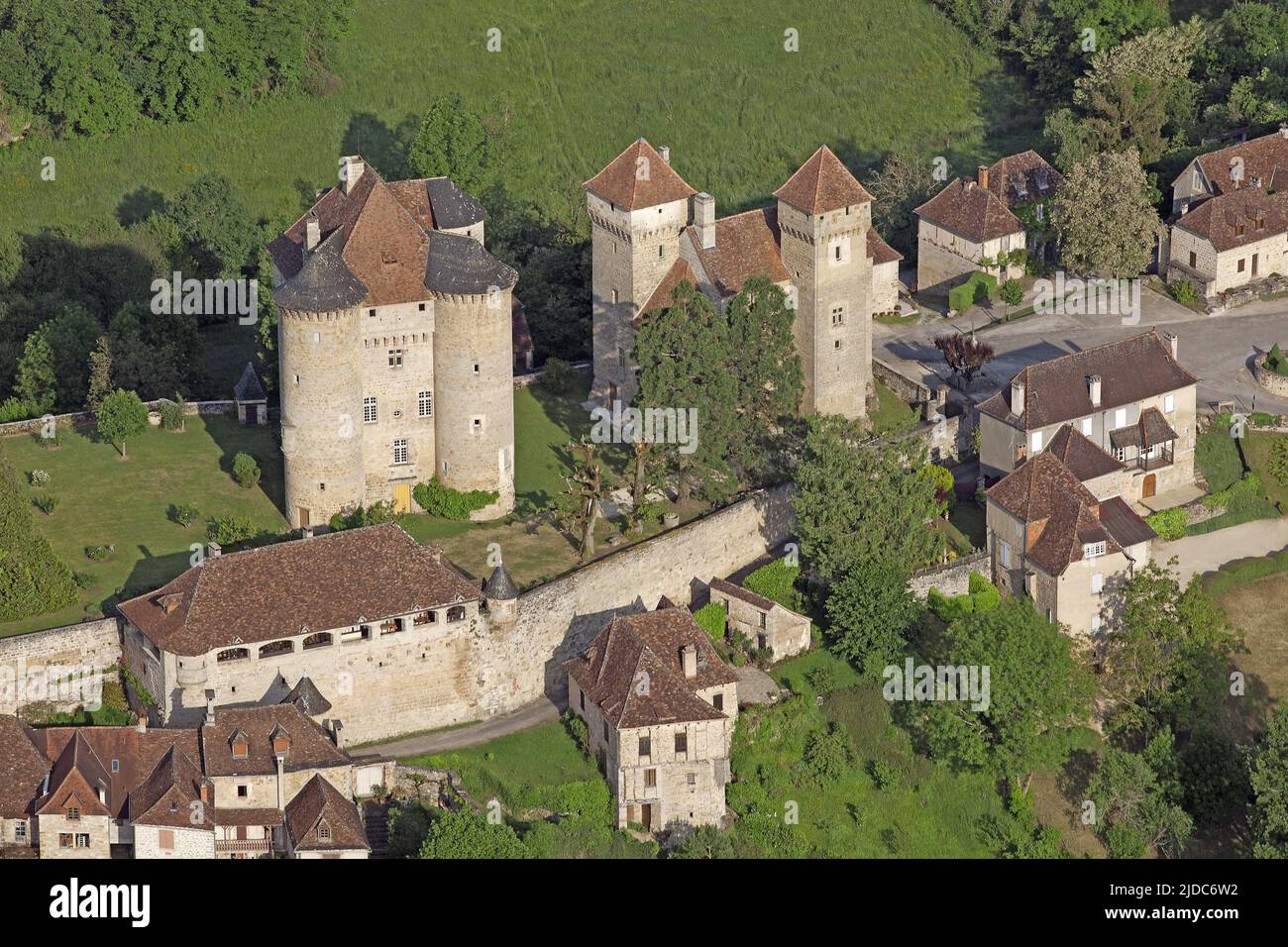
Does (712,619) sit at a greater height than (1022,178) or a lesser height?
lesser

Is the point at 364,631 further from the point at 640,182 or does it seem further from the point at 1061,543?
the point at 1061,543

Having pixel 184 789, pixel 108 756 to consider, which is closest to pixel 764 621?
pixel 184 789

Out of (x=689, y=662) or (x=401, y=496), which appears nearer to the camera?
(x=689, y=662)

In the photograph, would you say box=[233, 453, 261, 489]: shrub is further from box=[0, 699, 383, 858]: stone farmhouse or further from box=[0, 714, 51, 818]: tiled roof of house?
box=[0, 714, 51, 818]: tiled roof of house

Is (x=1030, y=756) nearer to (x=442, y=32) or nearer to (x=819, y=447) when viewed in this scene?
(x=819, y=447)

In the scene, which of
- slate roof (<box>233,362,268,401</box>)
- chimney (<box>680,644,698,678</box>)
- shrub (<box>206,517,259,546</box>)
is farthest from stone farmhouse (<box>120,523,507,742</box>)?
slate roof (<box>233,362,268,401</box>)
